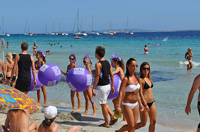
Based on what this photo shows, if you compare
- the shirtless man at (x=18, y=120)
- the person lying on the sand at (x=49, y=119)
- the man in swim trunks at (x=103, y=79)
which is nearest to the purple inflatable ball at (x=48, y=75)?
the man in swim trunks at (x=103, y=79)

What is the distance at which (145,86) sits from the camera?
5.14 m

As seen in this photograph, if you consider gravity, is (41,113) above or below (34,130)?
→ below

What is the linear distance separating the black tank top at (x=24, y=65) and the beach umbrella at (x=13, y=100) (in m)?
2.75

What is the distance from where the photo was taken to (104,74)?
608cm

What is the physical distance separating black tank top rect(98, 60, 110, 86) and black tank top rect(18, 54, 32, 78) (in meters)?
1.69

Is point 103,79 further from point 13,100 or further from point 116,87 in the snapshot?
point 13,100

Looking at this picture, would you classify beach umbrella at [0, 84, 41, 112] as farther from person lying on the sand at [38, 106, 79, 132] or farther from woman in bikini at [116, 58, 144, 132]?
woman in bikini at [116, 58, 144, 132]

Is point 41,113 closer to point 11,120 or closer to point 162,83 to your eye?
point 11,120

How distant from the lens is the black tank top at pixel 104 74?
6.05m

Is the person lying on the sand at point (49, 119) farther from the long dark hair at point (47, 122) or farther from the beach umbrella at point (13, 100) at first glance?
the beach umbrella at point (13, 100)

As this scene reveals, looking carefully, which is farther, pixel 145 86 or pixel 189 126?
pixel 189 126

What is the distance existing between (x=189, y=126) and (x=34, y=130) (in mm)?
4149

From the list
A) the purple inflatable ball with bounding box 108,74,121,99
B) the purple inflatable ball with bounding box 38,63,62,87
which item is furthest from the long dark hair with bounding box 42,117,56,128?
the purple inflatable ball with bounding box 38,63,62,87

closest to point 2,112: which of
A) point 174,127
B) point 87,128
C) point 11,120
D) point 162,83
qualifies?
point 87,128
